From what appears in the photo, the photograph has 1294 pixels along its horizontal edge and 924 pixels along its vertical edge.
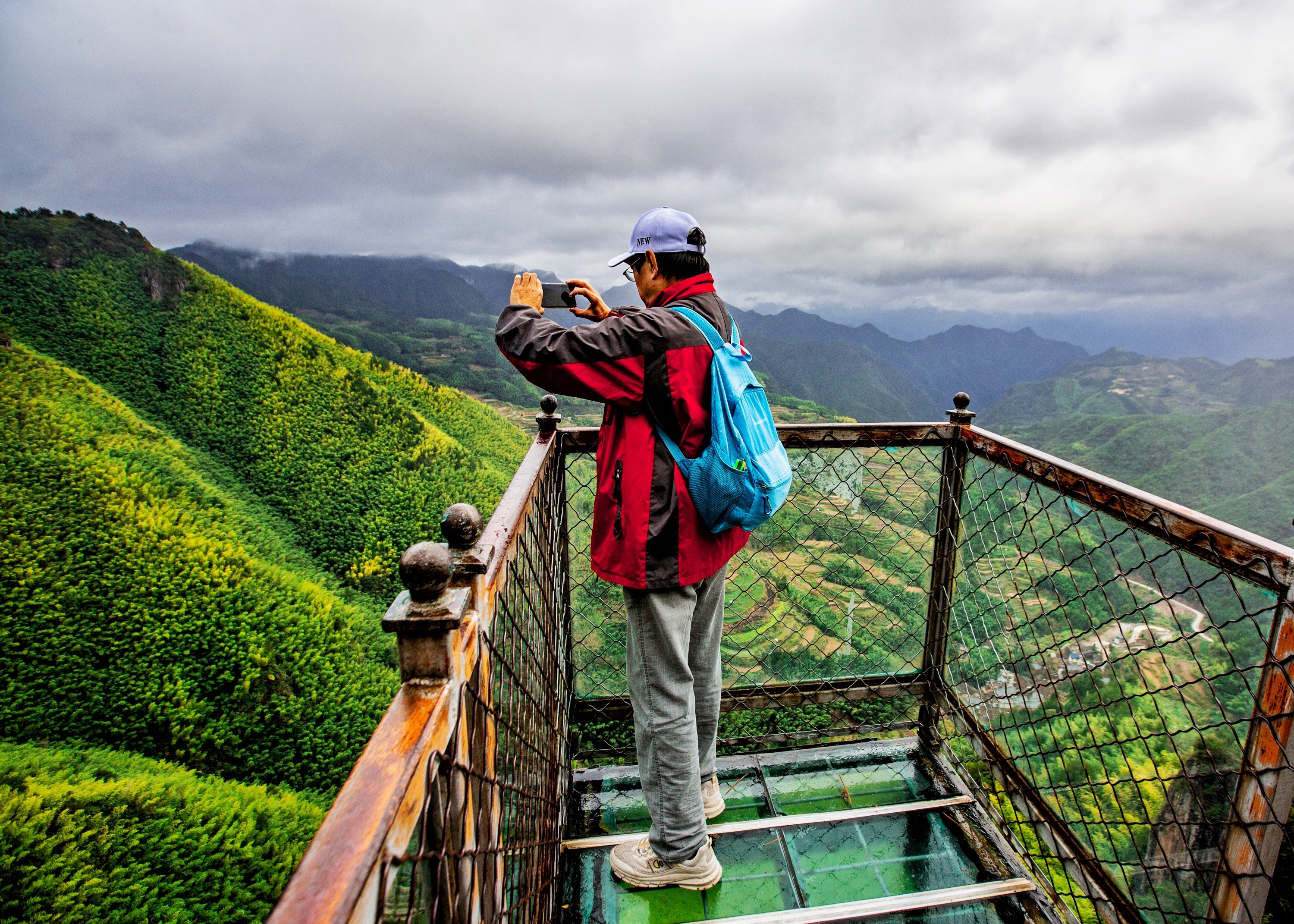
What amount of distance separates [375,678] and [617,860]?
15.5 feet

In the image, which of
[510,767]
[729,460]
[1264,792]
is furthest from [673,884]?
[1264,792]

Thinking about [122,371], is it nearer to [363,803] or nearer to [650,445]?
[650,445]

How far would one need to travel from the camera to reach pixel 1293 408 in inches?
2456

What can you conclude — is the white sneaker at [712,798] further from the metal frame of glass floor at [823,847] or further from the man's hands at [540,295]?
the man's hands at [540,295]

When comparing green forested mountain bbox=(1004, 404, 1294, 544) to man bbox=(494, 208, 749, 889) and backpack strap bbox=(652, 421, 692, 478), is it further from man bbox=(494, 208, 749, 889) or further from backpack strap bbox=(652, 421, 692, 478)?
backpack strap bbox=(652, 421, 692, 478)

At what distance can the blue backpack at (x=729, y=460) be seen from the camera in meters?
1.90

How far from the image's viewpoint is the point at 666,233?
2.06m

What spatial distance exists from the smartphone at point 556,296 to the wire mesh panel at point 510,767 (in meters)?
0.57

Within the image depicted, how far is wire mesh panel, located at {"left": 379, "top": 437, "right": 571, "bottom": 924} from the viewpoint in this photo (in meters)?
0.98

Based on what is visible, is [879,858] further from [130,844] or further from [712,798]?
[130,844]

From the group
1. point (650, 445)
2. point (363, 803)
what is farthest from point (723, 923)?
point (363, 803)

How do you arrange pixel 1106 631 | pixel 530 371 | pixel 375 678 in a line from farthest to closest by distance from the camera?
pixel 1106 631, pixel 375 678, pixel 530 371

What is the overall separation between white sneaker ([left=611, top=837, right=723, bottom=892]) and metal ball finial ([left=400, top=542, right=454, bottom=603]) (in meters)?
1.80

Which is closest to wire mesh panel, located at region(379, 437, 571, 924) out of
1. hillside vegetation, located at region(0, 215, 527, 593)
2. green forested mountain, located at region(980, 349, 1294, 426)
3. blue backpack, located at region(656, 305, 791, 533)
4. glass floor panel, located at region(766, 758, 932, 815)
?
blue backpack, located at region(656, 305, 791, 533)
